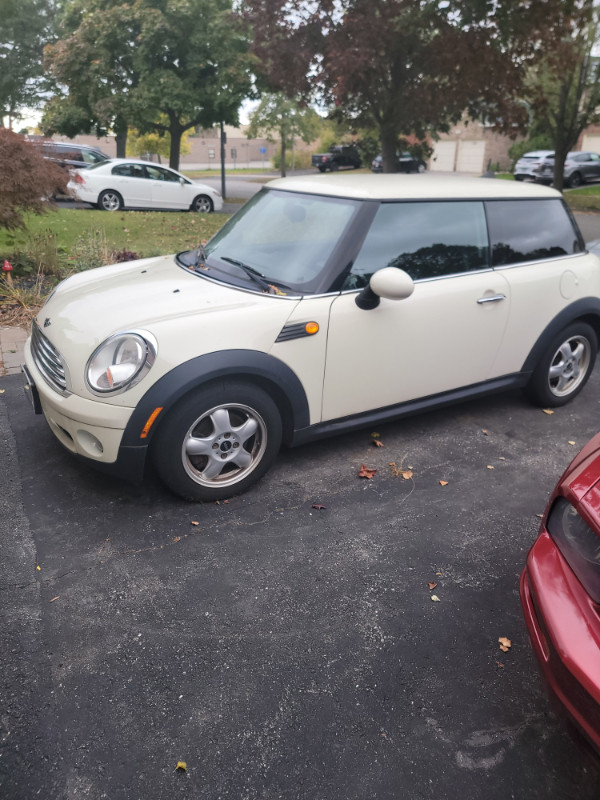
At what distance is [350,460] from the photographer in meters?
3.90

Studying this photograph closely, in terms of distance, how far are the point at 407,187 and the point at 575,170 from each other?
29.7 metres

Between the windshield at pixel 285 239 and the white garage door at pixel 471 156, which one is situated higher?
the white garage door at pixel 471 156

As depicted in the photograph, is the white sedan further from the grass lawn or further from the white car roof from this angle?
the white car roof

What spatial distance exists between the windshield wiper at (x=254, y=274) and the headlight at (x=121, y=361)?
75 centimetres

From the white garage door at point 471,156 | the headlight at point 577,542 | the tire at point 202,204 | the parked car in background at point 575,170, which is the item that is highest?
the white garage door at point 471,156

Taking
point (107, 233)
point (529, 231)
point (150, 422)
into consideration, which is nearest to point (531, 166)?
point (107, 233)

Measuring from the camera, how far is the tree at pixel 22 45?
29359 millimetres

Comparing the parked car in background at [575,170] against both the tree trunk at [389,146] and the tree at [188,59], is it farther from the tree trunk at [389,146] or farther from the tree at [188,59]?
the tree trunk at [389,146]

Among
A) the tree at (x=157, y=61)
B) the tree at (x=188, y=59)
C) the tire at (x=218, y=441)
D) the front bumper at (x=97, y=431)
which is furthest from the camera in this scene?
the tree at (x=157, y=61)

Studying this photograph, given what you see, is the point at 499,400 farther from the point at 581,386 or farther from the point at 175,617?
the point at 175,617

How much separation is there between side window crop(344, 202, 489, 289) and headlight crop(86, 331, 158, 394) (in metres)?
1.19

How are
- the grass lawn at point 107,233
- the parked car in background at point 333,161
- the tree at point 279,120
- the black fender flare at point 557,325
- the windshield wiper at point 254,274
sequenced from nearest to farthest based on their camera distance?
the windshield wiper at point 254,274
the black fender flare at point 557,325
the grass lawn at point 107,233
the tree at point 279,120
the parked car in background at point 333,161

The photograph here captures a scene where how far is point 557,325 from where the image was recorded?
439 centimetres

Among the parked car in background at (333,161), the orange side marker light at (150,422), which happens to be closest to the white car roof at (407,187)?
the orange side marker light at (150,422)
